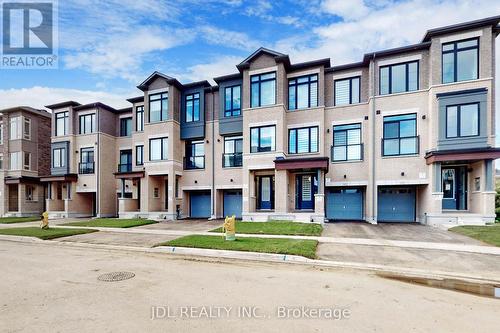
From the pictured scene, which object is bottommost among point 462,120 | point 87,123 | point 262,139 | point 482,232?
point 482,232

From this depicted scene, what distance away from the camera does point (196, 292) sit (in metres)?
5.55

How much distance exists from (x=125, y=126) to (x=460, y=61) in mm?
27325

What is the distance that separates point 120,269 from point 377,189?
53.2ft

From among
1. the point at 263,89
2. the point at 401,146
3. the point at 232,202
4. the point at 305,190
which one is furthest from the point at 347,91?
the point at 232,202

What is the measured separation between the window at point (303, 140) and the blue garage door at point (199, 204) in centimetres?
833

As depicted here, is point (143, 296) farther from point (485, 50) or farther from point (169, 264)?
point (485, 50)

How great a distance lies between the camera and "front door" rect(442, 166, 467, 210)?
16.5m

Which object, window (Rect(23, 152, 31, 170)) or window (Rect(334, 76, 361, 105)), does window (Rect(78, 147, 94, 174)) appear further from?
window (Rect(334, 76, 361, 105))

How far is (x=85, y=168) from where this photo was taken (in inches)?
979

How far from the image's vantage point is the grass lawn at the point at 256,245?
28.7 ft

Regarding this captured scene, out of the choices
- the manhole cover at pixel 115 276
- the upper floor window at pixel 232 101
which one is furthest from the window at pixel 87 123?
the manhole cover at pixel 115 276

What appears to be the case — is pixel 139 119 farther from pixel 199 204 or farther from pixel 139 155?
pixel 199 204

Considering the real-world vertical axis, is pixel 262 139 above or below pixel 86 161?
above

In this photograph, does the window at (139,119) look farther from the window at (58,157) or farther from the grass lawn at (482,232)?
the grass lawn at (482,232)
